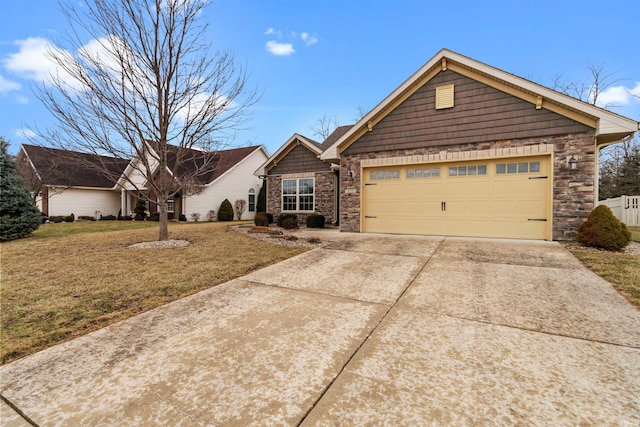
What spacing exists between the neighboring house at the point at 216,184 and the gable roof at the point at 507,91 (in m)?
12.0

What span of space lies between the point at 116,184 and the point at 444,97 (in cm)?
2268

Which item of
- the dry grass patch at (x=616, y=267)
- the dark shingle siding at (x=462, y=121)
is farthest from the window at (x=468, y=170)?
the dry grass patch at (x=616, y=267)

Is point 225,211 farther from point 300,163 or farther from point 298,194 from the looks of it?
point 300,163

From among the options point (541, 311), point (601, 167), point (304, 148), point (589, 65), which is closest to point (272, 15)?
point (304, 148)

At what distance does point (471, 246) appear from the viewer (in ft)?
23.2

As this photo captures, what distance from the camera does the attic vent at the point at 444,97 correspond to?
28.8 feet

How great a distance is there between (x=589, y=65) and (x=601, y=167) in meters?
10.4

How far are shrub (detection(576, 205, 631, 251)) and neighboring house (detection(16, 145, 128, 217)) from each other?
21.6 metres

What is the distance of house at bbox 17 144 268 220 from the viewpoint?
18359 mm

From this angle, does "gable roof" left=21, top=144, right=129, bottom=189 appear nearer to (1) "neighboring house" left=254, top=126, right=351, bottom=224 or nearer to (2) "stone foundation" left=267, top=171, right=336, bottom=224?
(1) "neighboring house" left=254, top=126, right=351, bottom=224

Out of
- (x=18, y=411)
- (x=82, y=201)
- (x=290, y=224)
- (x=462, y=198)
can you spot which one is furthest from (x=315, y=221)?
(x=82, y=201)

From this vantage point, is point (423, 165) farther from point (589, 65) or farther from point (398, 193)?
point (589, 65)

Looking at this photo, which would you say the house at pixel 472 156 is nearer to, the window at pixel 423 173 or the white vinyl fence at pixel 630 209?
the window at pixel 423 173

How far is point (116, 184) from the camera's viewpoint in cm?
2077
